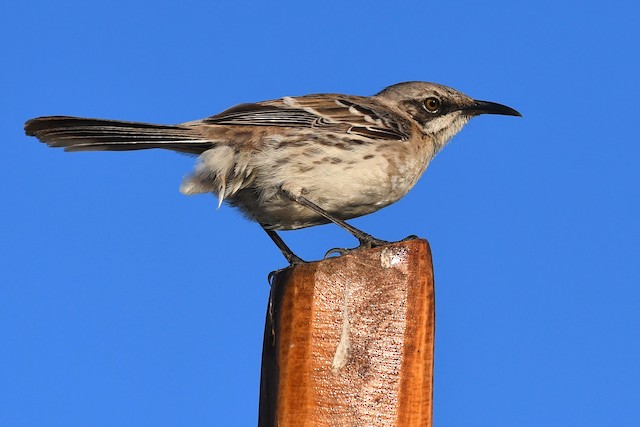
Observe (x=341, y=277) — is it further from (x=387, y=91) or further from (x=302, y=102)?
(x=387, y=91)

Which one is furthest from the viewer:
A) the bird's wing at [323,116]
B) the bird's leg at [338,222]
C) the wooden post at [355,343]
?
the bird's wing at [323,116]

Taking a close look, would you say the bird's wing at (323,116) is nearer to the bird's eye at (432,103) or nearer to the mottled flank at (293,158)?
the mottled flank at (293,158)

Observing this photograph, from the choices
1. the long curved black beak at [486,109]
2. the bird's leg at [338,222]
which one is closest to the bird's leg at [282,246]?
the bird's leg at [338,222]

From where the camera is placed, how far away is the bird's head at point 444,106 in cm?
896

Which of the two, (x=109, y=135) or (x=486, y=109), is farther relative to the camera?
(x=486, y=109)

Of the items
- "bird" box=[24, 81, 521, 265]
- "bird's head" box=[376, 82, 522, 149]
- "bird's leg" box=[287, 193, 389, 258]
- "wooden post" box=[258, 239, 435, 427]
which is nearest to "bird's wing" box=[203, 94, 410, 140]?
"bird" box=[24, 81, 521, 265]

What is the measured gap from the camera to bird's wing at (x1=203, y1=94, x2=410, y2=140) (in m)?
7.87

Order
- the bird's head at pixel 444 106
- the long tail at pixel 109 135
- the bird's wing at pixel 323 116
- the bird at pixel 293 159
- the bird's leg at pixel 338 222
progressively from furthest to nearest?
the bird's head at pixel 444 106
the bird's wing at pixel 323 116
the bird at pixel 293 159
the bird's leg at pixel 338 222
the long tail at pixel 109 135

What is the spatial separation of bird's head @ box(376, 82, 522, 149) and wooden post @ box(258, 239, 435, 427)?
14.0 ft

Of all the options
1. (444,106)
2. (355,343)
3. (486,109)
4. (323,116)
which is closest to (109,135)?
(323,116)

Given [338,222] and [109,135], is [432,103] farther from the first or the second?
[109,135]

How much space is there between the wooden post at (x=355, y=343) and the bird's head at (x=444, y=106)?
14.0ft

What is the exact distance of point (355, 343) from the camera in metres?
4.55

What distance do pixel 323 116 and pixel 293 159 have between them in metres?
0.66
